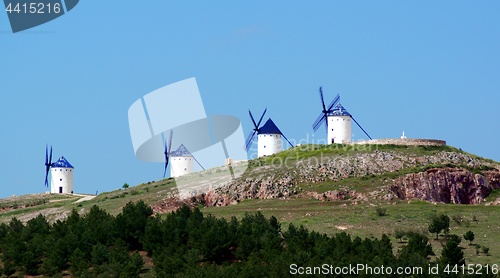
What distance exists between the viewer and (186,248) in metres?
70.4

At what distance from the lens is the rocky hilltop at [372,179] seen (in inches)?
3585

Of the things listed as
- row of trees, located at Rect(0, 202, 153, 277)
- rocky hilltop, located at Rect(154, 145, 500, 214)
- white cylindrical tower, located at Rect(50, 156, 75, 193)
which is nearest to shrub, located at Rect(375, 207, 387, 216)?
rocky hilltop, located at Rect(154, 145, 500, 214)

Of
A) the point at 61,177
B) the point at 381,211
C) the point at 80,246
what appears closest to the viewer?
the point at 80,246

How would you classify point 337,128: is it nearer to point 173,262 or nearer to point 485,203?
point 485,203

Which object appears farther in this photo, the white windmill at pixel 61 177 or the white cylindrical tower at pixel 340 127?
the white windmill at pixel 61 177

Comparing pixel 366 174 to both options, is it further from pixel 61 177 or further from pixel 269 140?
pixel 61 177

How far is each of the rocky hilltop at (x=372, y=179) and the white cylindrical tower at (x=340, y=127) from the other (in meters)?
7.44

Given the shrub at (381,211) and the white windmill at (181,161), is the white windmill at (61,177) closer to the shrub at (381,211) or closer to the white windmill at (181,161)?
the white windmill at (181,161)

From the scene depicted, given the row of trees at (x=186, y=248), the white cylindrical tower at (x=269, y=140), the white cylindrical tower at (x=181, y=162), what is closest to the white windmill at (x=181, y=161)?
the white cylindrical tower at (x=181, y=162)

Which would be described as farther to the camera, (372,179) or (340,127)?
(340,127)

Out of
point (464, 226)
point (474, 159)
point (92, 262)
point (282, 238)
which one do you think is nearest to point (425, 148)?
point (474, 159)

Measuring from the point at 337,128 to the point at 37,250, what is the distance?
41883 mm

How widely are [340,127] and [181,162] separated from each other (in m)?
18.6

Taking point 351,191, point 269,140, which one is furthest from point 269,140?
point 351,191
